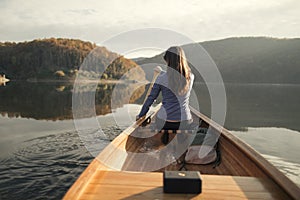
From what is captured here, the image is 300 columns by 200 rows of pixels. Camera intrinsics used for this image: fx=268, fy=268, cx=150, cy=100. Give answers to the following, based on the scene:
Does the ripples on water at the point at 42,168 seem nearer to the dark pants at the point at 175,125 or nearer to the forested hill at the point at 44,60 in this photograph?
the dark pants at the point at 175,125

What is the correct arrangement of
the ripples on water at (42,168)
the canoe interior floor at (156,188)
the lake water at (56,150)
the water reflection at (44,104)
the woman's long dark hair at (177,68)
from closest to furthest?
the canoe interior floor at (156,188) → the woman's long dark hair at (177,68) → the ripples on water at (42,168) → the lake water at (56,150) → the water reflection at (44,104)

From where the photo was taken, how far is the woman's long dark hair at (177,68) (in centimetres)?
372

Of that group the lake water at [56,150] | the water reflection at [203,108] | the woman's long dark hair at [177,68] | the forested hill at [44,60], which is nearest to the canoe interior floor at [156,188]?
the woman's long dark hair at [177,68]

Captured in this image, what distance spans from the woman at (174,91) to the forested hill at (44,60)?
2865 inches

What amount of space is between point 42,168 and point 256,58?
111738 mm

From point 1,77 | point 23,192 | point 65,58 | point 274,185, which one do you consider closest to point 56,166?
point 23,192

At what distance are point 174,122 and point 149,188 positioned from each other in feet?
7.12

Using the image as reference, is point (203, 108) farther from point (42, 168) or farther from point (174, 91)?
point (174, 91)

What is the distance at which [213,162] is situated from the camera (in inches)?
167

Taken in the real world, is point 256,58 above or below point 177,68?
above

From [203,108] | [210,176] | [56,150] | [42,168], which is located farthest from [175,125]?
[203,108]

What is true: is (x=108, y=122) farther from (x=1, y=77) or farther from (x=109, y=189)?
(x=1, y=77)

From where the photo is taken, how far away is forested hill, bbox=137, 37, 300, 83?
91.4 m

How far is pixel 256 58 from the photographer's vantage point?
349ft
